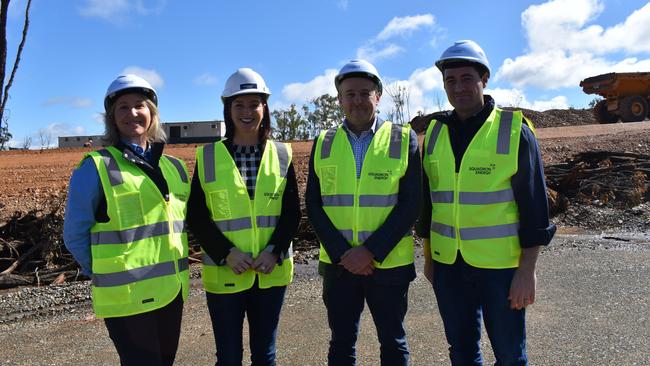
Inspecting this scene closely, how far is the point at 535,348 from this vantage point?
426cm

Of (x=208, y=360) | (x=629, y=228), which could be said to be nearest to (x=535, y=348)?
(x=208, y=360)

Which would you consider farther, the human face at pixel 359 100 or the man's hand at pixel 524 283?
the human face at pixel 359 100

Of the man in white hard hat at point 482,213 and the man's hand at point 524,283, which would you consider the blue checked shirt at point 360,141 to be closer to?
the man in white hard hat at point 482,213

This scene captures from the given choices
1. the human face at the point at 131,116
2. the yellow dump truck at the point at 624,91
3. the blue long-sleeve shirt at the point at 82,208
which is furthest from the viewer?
the yellow dump truck at the point at 624,91

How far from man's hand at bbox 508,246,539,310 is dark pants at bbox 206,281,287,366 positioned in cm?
141

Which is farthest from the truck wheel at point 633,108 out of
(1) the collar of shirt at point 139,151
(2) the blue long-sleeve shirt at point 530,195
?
(1) the collar of shirt at point 139,151

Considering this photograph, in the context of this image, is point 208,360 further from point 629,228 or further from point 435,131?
point 629,228

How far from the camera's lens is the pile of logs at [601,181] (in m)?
10.7

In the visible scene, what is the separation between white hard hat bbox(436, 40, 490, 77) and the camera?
9.57 ft

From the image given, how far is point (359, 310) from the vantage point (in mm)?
3180

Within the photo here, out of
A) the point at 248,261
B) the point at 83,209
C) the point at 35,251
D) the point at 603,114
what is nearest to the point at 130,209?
the point at 83,209

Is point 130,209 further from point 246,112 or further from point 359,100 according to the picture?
point 359,100

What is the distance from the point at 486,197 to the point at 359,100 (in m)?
0.98

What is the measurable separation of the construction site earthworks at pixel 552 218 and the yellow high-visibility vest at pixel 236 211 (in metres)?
1.42
